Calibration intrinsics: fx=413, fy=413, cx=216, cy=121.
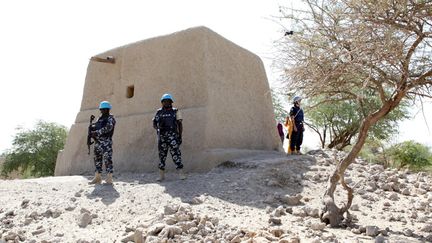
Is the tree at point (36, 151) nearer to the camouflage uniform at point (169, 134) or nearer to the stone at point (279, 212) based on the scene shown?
the camouflage uniform at point (169, 134)

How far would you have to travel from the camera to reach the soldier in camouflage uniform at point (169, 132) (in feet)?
19.9

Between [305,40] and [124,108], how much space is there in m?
4.21

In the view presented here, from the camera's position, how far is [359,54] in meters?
4.21

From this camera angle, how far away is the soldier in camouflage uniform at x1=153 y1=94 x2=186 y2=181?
6.07 metres

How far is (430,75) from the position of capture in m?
4.47

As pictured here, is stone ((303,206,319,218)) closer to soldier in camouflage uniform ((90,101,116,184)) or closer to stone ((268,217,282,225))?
stone ((268,217,282,225))

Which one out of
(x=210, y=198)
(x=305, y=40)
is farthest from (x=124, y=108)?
(x=305, y=40)

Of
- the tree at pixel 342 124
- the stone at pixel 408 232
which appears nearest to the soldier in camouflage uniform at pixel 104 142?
the stone at pixel 408 232

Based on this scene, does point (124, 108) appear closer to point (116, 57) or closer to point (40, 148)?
point (116, 57)

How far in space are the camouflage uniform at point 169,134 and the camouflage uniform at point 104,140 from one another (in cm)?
75

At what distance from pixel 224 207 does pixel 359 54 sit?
90.7 inches

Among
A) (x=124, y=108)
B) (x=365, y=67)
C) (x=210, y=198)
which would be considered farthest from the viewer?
(x=124, y=108)

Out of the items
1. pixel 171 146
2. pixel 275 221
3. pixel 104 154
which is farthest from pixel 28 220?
pixel 275 221

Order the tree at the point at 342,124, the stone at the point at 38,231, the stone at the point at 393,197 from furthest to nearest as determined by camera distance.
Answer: the tree at the point at 342,124 < the stone at the point at 393,197 < the stone at the point at 38,231
